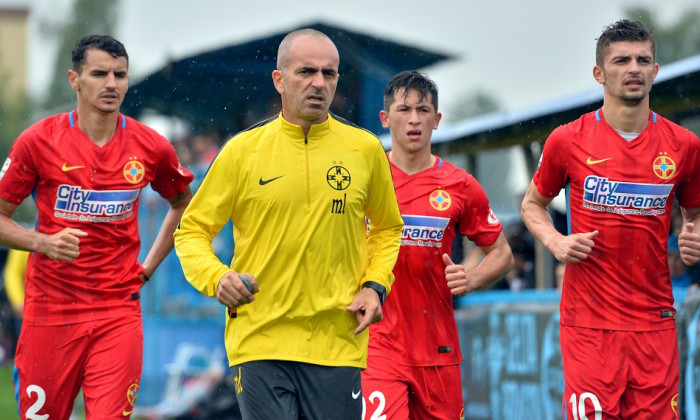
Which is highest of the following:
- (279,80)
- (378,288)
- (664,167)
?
(279,80)

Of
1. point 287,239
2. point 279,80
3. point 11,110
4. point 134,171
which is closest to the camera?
point 287,239

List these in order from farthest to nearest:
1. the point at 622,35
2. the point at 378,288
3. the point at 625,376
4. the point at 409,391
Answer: the point at 409,391 → the point at 622,35 → the point at 625,376 → the point at 378,288

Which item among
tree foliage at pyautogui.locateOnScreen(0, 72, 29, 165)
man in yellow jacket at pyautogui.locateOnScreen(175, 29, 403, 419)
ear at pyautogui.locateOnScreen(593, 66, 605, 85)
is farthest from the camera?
tree foliage at pyautogui.locateOnScreen(0, 72, 29, 165)

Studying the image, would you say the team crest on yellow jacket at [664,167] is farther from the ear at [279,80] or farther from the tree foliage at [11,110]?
the tree foliage at [11,110]

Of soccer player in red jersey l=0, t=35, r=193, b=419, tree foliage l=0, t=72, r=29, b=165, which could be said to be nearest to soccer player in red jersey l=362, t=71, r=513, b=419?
soccer player in red jersey l=0, t=35, r=193, b=419

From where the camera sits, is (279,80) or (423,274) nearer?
(279,80)

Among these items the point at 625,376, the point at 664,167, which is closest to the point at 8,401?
the point at 625,376

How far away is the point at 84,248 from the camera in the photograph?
711 centimetres

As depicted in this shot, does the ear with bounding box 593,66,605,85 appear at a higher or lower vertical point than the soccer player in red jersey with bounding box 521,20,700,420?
higher

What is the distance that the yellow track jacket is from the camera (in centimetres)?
569

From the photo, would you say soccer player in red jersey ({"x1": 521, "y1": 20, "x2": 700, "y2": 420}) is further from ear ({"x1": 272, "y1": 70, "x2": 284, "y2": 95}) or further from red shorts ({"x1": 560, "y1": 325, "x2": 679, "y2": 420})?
ear ({"x1": 272, "y1": 70, "x2": 284, "y2": 95})

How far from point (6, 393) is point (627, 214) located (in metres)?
18.1

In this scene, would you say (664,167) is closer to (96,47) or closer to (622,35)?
(622,35)

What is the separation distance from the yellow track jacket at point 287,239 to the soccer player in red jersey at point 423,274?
125cm
